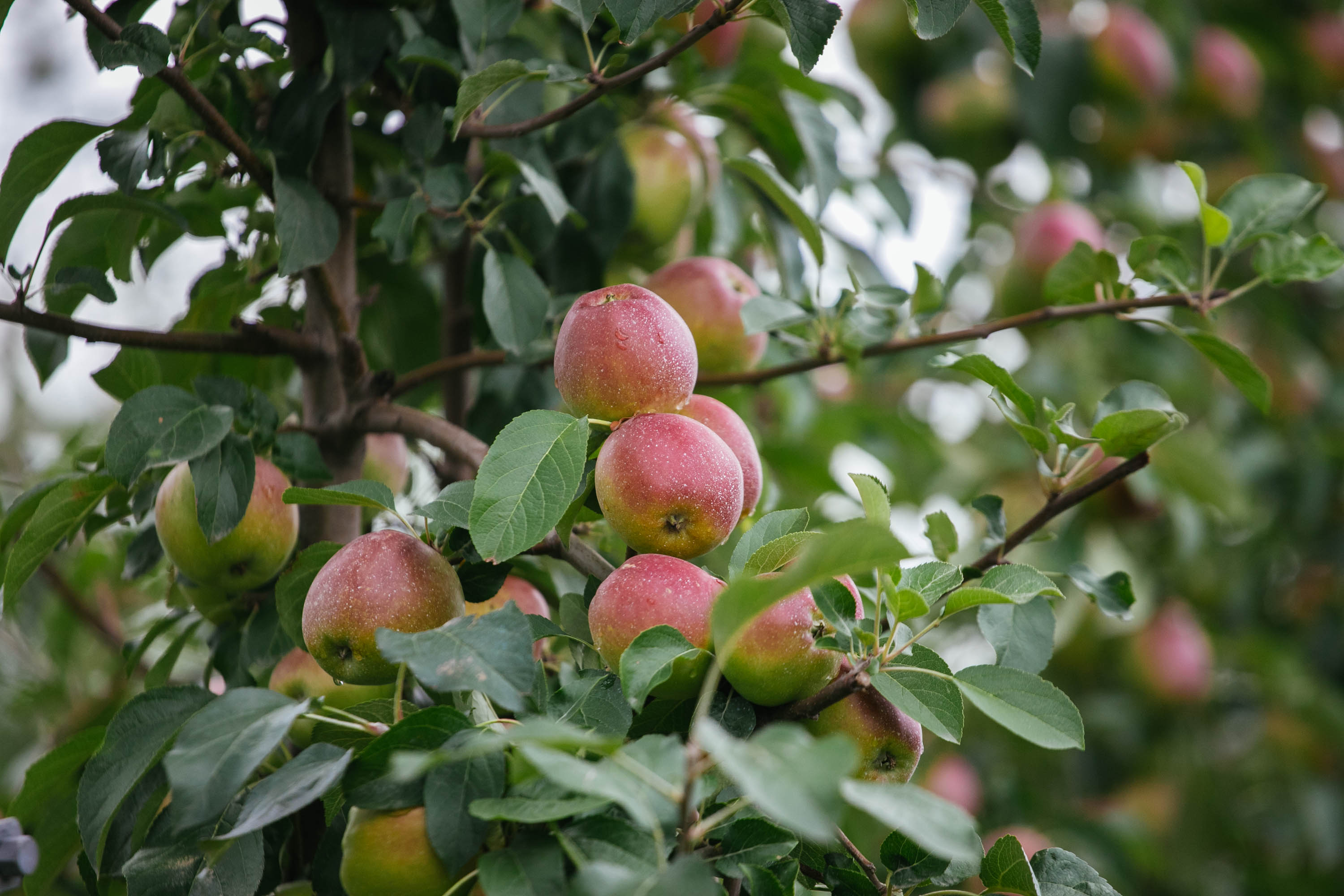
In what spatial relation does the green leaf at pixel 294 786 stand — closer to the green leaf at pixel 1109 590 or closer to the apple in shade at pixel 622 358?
the apple in shade at pixel 622 358

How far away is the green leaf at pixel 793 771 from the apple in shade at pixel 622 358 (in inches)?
9.6

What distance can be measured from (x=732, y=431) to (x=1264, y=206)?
43 cm

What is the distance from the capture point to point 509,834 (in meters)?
0.44

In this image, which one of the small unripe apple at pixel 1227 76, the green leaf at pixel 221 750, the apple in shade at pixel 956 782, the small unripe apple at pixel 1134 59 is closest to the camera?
the green leaf at pixel 221 750

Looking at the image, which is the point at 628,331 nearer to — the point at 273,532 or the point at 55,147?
the point at 273,532

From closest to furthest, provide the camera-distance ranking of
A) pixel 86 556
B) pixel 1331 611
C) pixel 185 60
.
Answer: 1. pixel 185 60
2. pixel 86 556
3. pixel 1331 611

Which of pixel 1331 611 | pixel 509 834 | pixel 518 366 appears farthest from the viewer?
pixel 1331 611

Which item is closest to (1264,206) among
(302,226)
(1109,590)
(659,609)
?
(1109,590)

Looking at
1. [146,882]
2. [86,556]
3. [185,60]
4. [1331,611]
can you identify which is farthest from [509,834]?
[1331,611]

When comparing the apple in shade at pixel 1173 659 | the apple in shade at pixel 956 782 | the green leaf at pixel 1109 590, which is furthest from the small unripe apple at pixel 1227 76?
the green leaf at pixel 1109 590

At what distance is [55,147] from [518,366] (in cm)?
33

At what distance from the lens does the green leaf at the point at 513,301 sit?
2.11 feet

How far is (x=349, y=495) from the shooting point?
0.50m

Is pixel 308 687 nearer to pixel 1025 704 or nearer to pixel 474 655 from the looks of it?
pixel 474 655
